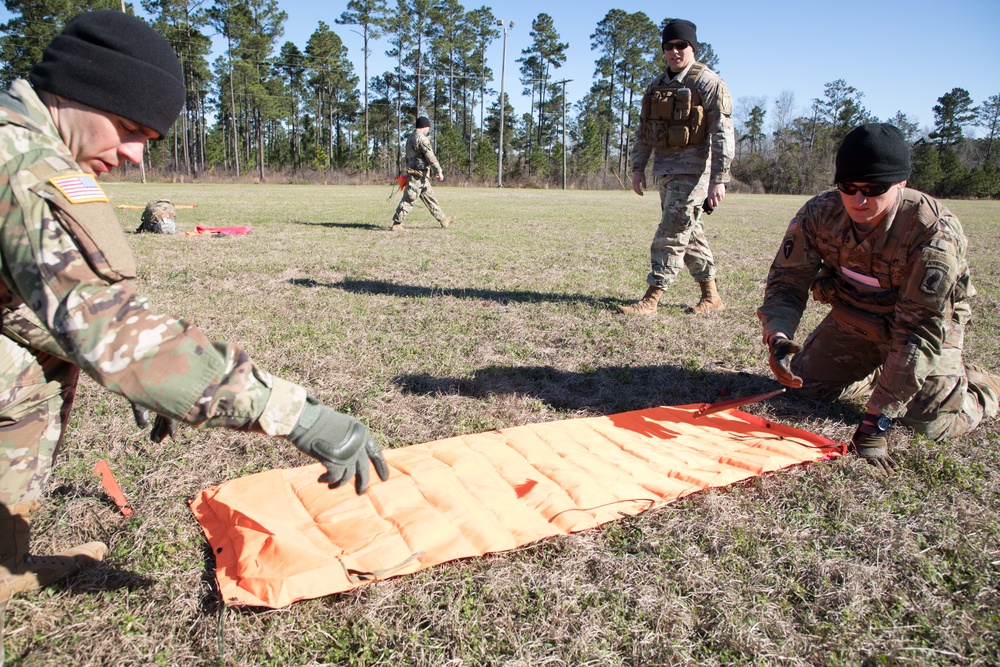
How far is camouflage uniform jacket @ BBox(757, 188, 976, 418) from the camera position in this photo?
2.96 m

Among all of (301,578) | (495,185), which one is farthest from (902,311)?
(495,185)

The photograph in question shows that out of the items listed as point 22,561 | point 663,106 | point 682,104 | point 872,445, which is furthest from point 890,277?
point 22,561

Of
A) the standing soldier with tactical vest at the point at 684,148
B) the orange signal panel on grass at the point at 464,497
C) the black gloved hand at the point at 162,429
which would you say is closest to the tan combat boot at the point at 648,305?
the standing soldier with tactical vest at the point at 684,148

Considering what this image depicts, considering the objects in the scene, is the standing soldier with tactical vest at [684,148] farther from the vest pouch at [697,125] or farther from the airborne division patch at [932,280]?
the airborne division patch at [932,280]

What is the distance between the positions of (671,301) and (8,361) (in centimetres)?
541

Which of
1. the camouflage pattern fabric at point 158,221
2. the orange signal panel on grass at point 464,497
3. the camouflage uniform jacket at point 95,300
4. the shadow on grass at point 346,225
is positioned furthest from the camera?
the shadow on grass at point 346,225

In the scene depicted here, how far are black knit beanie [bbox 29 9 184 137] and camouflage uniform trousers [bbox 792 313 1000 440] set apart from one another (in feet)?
10.9

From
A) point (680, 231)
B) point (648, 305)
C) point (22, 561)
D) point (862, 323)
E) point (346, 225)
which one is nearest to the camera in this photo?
point (22, 561)

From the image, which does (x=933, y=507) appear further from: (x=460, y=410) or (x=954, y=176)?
(x=954, y=176)

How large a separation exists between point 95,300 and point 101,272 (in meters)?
0.07

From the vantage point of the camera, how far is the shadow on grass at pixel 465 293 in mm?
6184

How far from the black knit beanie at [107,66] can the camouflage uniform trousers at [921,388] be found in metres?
3.34

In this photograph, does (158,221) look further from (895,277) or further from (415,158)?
(895,277)

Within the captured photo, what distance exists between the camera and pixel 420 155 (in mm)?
11250
